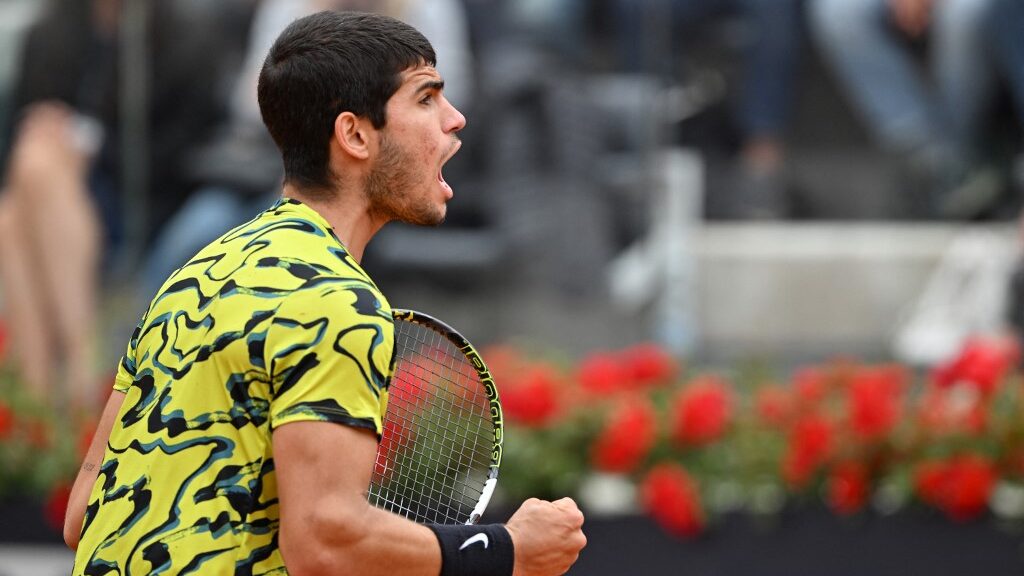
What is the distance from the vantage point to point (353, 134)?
2090 millimetres

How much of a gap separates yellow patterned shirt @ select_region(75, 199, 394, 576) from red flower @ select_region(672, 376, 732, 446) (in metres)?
2.93

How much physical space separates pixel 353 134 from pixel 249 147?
14.0 feet

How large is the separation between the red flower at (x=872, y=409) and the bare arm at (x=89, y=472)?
9.68ft

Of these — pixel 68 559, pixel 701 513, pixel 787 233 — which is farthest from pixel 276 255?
pixel 787 233

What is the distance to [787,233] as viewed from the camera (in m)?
6.39

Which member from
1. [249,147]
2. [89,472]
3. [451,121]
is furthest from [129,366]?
[249,147]

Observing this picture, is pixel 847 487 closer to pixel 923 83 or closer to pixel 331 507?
pixel 923 83

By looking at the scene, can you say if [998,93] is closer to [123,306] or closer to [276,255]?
[123,306]

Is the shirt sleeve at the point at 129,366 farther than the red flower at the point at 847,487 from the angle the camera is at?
No

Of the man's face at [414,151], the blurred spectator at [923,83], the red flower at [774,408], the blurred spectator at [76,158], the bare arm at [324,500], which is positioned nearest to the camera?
the bare arm at [324,500]

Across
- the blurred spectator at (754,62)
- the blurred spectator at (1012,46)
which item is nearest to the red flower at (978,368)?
the blurred spectator at (1012,46)

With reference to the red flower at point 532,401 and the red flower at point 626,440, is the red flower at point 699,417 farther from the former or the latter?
the red flower at point 532,401

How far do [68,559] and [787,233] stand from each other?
305 centimetres

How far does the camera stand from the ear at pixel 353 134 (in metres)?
2.07
